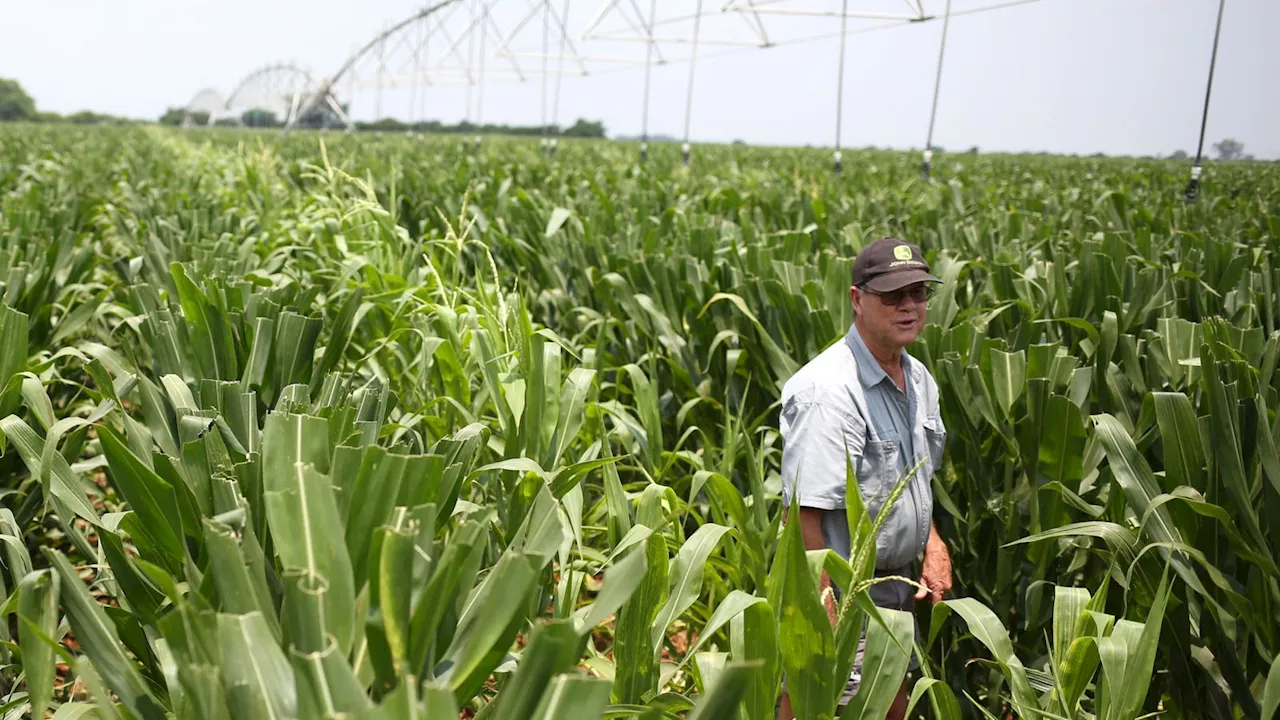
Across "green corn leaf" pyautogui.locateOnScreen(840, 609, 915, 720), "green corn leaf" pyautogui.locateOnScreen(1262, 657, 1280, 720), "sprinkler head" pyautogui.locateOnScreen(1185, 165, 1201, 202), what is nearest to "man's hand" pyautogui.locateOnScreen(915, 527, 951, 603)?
"green corn leaf" pyautogui.locateOnScreen(840, 609, 915, 720)

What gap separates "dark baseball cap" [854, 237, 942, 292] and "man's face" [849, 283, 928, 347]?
0.03 m

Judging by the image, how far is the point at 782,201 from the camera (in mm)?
8398

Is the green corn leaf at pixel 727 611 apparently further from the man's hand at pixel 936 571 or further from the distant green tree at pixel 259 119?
the distant green tree at pixel 259 119

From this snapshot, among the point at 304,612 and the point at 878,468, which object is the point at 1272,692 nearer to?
the point at 878,468

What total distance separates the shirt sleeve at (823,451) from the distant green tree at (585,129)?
265ft

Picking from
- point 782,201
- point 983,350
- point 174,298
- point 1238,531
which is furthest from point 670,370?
point 782,201

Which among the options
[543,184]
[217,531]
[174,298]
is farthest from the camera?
[543,184]

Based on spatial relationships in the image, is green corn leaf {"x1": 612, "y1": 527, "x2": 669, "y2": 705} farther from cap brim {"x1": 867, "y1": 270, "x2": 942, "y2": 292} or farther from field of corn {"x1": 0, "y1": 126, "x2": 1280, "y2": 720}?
cap brim {"x1": 867, "y1": 270, "x2": 942, "y2": 292}

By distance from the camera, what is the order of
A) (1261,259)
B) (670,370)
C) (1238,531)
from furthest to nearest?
(1261,259) < (670,370) < (1238,531)

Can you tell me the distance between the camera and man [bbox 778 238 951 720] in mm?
2529

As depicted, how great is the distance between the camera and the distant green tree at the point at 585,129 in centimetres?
8219

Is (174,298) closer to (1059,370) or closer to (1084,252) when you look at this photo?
(1059,370)

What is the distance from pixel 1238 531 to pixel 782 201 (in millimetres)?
6340

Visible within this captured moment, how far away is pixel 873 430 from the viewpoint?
8.53 feet
